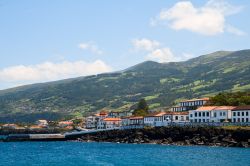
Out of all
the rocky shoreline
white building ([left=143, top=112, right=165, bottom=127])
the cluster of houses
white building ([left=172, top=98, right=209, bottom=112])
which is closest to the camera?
the rocky shoreline

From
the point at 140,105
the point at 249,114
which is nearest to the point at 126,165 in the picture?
the point at 249,114

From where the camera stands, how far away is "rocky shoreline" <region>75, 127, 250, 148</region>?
101812 millimetres

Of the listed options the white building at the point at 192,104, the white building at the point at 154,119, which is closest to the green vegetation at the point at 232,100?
the white building at the point at 192,104

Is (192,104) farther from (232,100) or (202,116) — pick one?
(202,116)

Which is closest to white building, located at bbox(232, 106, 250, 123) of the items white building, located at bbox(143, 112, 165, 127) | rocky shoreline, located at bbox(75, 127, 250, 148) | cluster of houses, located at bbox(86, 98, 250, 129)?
cluster of houses, located at bbox(86, 98, 250, 129)

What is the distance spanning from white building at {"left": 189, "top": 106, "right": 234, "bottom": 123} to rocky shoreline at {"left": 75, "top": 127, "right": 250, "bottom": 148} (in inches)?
649

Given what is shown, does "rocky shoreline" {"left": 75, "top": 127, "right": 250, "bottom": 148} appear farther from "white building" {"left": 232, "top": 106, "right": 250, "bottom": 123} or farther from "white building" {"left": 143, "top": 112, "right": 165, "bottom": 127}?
"white building" {"left": 143, "top": 112, "right": 165, "bottom": 127}

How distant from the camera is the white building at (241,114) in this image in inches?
4791

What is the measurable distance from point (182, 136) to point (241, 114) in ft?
63.7

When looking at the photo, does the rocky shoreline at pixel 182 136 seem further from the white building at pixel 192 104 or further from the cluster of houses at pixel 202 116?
the white building at pixel 192 104

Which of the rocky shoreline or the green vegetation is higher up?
the green vegetation

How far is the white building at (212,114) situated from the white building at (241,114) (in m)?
1.65

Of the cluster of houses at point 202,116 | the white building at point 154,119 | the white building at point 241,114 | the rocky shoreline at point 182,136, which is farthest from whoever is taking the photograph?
the white building at point 154,119

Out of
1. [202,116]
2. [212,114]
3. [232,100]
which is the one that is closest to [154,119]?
[202,116]
